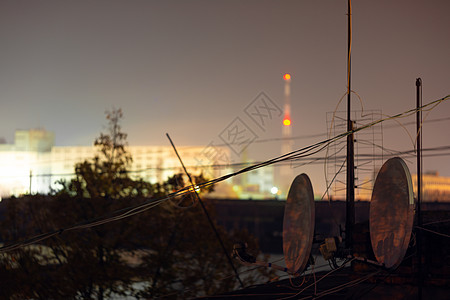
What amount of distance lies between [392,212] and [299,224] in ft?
4.81

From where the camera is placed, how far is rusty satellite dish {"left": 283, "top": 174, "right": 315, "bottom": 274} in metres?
6.79

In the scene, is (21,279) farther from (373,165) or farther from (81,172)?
(373,165)

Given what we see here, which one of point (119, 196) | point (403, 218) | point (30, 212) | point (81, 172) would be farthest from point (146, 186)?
point (403, 218)

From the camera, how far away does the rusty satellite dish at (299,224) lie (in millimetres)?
6789

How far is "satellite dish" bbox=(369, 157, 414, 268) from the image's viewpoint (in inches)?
238

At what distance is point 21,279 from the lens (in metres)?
22.8

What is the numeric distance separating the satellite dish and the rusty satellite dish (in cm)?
89

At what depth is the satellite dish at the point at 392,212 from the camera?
605 centimetres

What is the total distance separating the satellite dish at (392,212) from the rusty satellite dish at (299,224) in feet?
2.91

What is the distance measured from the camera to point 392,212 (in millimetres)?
6652

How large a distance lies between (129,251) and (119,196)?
10.8 feet

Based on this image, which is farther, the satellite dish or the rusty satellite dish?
the rusty satellite dish

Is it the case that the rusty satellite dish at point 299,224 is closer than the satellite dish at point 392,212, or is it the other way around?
the satellite dish at point 392,212

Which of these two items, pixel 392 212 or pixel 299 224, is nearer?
pixel 392 212
